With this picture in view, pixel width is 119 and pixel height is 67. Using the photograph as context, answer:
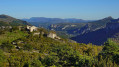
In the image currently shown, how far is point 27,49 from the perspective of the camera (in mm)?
88250

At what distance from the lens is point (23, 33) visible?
390 ft

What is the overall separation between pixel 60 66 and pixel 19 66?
13.4 meters

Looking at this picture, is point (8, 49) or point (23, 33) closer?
point (8, 49)

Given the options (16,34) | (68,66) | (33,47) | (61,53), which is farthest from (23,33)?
(68,66)

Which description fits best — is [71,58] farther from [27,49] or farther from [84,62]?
[27,49]

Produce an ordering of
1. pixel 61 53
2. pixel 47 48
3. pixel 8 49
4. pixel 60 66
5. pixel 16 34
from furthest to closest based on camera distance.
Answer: pixel 16 34 < pixel 47 48 < pixel 8 49 < pixel 61 53 < pixel 60 66

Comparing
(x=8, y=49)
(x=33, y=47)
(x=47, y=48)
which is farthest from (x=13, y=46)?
(x=47, y=48)

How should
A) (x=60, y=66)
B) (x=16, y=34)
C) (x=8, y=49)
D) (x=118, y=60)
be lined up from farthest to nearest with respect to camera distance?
(x=16, y=34) → (x=8, y=49) → (x=118, y=60) → (x=60, y=66)

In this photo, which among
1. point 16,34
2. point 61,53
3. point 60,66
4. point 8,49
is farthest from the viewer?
point 16,34

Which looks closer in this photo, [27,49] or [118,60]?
[118,60]

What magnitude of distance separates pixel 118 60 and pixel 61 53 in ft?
67.0

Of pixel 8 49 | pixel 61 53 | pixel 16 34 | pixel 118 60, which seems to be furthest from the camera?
pixel 16 34

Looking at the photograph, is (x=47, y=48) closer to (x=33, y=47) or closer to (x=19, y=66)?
(x=33, y=47)

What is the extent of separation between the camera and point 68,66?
5888cm
